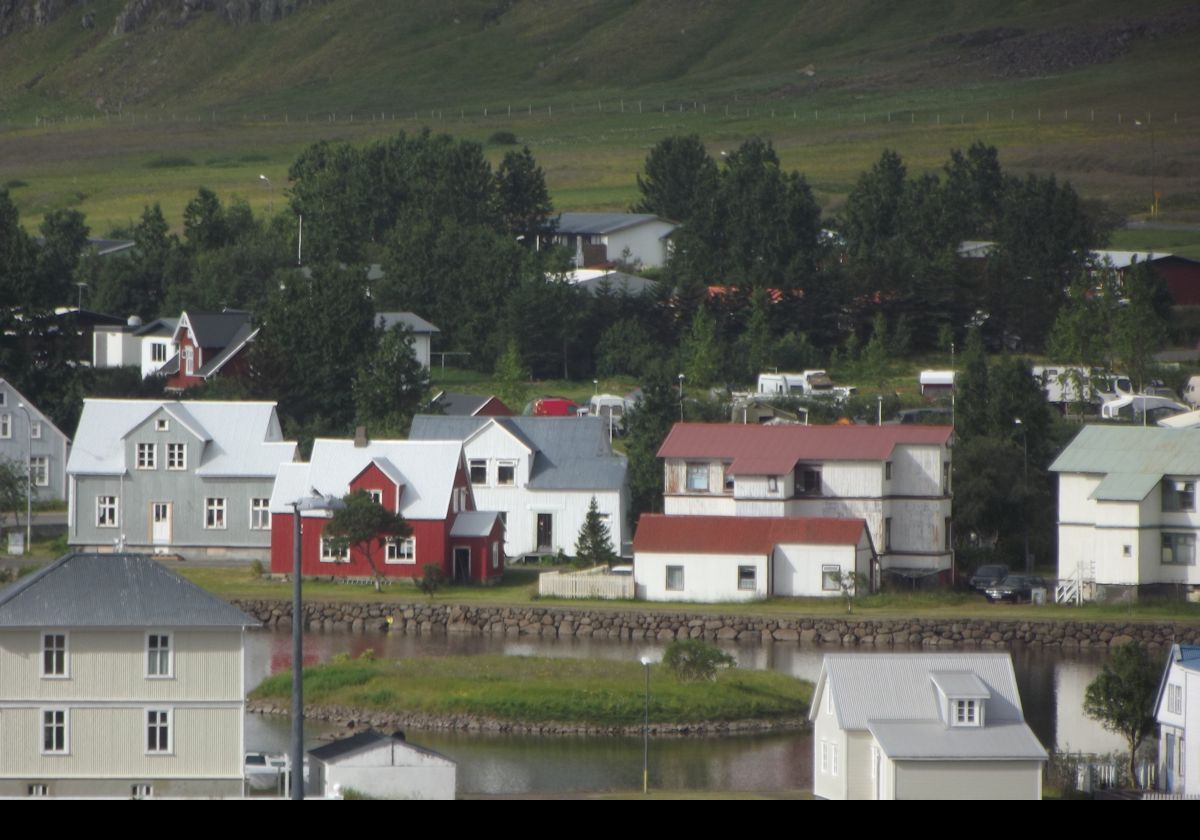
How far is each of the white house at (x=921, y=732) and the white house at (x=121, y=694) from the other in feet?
20.0

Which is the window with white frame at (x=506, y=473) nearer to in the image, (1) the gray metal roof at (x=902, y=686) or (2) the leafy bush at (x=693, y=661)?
(2) the leafy bush at (x=693, y=661)

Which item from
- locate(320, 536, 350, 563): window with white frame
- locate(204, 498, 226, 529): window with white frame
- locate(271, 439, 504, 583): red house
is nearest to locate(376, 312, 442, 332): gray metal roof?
locate(204, 498, 226, 529): window with white frame

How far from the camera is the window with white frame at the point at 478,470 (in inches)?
1697

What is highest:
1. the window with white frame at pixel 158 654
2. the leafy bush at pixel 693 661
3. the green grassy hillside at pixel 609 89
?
the green grassy hillside at pixel 609 89

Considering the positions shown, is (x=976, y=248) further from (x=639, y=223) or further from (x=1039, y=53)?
(x=1039, y=53)

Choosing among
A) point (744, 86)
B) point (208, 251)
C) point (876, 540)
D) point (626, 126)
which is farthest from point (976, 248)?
point (744, 86)

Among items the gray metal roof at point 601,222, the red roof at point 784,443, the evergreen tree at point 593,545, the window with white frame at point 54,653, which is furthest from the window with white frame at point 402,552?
the gray metal roof at point 601,222

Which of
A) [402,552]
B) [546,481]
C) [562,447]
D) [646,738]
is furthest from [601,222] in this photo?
[646,738]

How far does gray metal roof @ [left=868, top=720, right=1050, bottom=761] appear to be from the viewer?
19625 millimetres

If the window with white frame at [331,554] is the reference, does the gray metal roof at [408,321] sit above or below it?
above

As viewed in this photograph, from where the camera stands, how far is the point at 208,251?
259 ft

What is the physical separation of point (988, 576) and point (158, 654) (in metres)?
22.0

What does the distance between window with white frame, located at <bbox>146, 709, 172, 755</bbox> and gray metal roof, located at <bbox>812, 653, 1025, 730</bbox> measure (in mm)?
6796
